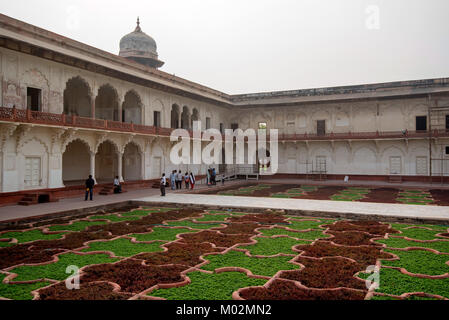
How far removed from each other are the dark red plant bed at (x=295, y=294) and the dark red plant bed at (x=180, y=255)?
5.22 ft

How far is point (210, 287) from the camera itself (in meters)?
4.97

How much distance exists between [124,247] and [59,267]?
4.89 ft

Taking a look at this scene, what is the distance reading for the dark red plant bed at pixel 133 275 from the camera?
5082mm

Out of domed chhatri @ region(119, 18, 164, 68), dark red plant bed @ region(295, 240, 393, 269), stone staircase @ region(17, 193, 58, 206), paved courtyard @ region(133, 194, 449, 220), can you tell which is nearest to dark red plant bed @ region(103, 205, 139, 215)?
paved courtyard @ region(133, 194, 449, 220)

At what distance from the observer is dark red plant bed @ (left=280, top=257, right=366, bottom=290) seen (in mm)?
5012

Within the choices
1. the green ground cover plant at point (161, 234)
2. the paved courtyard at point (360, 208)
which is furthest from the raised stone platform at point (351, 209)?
the green ground cover plant at point (161, 234)

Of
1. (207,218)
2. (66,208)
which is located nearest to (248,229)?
(207,218)

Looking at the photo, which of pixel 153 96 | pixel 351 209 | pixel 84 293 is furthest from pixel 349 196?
pixel 84 293

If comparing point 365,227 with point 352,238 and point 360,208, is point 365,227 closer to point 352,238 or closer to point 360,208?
point 352,238

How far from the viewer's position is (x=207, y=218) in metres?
10.8

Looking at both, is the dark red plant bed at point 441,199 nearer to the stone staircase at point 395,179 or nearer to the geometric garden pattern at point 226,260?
the geometric garden pattern at point 226,260
